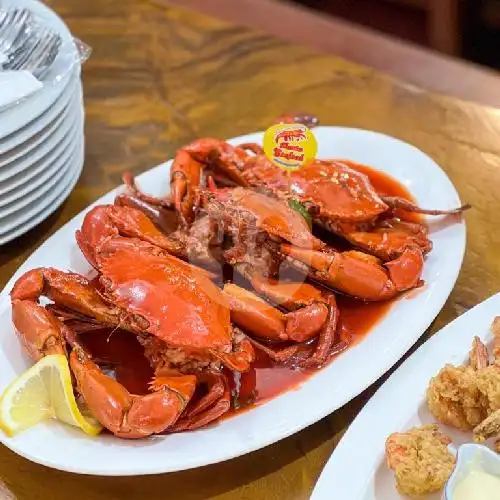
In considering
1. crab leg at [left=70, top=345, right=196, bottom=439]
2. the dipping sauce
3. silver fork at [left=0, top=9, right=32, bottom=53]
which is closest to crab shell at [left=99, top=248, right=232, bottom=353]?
crab leg at [left=70, top=345, right=196, bottom=439]

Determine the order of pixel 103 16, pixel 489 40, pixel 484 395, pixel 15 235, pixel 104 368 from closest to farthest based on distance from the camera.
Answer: pixel 484 395 < pixel 104 368 < pixel 15 235 < pixel 103 16 < pixel 489 40

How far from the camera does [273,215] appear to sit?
2.01 m

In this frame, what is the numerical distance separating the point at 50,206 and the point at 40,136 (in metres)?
0.24

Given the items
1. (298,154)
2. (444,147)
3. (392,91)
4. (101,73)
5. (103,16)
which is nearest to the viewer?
(298,154)

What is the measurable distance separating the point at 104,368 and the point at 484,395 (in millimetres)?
846

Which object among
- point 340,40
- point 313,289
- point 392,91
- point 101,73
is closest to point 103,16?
point 101,73

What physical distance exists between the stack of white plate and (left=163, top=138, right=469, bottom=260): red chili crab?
1.07 feet

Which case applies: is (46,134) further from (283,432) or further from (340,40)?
(340,40)

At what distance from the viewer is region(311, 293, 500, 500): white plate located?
160 cm

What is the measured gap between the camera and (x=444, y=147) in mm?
2584

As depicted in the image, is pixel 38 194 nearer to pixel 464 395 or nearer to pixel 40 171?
pixel 40 171

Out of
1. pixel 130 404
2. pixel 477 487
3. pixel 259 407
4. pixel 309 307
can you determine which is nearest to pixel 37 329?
pixel 130 404

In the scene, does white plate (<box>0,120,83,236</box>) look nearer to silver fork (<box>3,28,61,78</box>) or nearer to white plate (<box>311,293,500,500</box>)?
silver fork (<box>3,28,61,78</box>)

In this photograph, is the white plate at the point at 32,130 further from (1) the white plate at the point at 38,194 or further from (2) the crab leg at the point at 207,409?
(2) the crab leg at the point at 207,409
